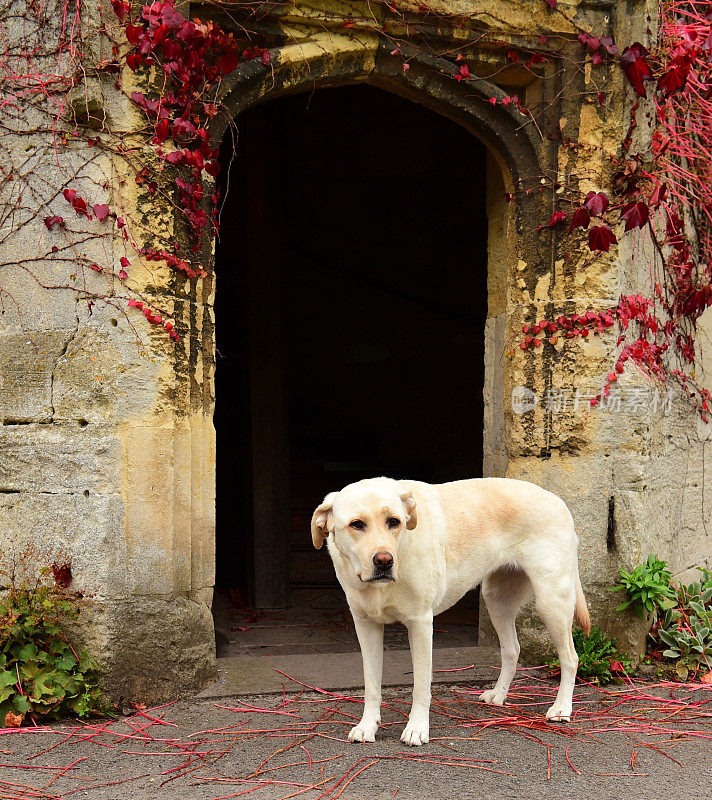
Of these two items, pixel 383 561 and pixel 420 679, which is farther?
pixel 420 679

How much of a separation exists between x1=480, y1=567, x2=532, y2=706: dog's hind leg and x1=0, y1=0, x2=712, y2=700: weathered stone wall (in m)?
A: 0.73

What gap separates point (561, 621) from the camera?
4.02m

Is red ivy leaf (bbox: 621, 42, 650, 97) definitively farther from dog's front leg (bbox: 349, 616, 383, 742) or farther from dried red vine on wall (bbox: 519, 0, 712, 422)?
dog's front leg (bbox: 349, 616, 383, 742)

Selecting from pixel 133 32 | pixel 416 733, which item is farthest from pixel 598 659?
pixel 133 32

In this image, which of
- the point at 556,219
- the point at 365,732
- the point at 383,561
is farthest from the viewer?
the point at 556,219

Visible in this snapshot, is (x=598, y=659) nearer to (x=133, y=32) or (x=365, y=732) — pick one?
(x=365, y=732)

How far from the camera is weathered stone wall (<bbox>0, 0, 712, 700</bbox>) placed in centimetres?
419

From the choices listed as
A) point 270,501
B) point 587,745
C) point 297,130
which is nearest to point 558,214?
point 587,745

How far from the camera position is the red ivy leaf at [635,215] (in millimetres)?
4895

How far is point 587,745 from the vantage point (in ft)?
12.3

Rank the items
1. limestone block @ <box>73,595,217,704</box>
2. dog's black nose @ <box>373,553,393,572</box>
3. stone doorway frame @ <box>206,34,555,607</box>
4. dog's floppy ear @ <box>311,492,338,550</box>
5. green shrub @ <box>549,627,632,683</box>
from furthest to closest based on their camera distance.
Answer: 1. green shrub @ <box>549,627,632,683</box>
2. stone doorway frame @ <box>206,34,555,607</box>
3. limestone block @ <box>73,595,217,704</box>
4. dog's floppy ear @ <box>311,492,338,550</box>
5. dog's black nose @ <box>373,553,393,572</box>

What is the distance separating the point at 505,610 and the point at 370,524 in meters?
1.32

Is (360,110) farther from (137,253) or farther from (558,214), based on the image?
(137,253)

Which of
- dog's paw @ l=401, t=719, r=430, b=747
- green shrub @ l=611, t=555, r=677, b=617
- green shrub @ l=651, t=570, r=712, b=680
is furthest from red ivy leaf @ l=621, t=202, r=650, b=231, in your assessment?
dog's paw @ l=401, t=719, r=430, b=747
